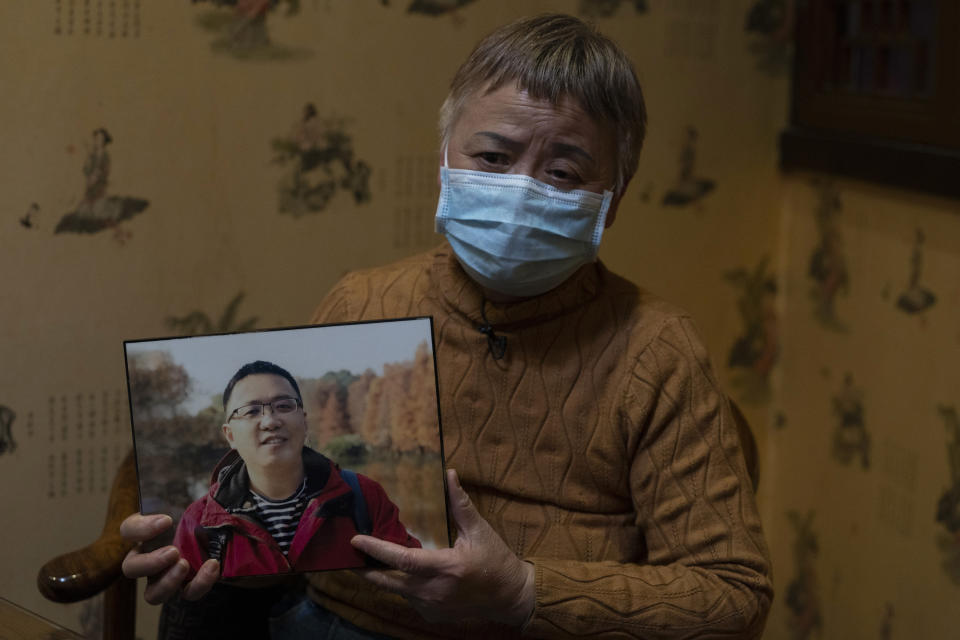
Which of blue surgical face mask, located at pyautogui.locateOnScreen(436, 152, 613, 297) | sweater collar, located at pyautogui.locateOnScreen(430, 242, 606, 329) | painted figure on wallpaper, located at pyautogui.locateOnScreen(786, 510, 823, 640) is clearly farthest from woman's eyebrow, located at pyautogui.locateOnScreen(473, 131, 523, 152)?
painted figure on wallpaper, located at pyautogui.locateOnScreen(786, 510, 823, 640)

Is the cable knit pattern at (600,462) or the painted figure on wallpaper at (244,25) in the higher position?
the painted figure on wallpaper at (244,25)

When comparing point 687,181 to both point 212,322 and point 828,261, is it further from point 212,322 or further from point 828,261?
point 212,322

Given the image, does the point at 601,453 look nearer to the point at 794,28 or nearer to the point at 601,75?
the point at 601,75

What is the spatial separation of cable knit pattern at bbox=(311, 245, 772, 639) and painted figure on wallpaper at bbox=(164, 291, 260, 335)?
59cm

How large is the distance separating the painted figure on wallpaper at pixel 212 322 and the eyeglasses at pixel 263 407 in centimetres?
70

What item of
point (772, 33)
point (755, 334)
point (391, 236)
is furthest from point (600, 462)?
point (772, 33)

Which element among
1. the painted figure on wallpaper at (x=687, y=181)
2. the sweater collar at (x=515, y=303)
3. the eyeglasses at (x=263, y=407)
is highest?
the painted figure on wallpaper at (x=687, y=181)

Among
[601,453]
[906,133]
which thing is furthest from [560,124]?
[906,133]

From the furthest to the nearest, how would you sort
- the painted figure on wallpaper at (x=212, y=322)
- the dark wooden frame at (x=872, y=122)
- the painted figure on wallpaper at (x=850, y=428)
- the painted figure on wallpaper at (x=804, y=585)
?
1. the painted figure on wallpaper at (x=804, y=585)
2. the painted figure on wallpaper at (x=850, y=428)
3. the dark wooden frame at (x=872, y=122)
4. the painted figure on wallpaper at (x=212, y=322)

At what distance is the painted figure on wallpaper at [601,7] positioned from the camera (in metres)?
2.07

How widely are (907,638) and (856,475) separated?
315 millimetres

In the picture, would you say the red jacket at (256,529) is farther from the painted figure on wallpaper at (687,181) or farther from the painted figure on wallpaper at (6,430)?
the painted figure on wallpaper at (687,181)

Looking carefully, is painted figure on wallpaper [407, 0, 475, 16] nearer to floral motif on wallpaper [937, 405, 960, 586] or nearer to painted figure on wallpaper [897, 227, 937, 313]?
painted figure on wallpaper [897, 227, 937, 313]

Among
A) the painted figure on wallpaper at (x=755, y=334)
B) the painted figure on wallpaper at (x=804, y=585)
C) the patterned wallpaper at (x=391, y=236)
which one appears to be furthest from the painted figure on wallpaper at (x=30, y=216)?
the painted figure on wallpaper at (x=804, y=585)
